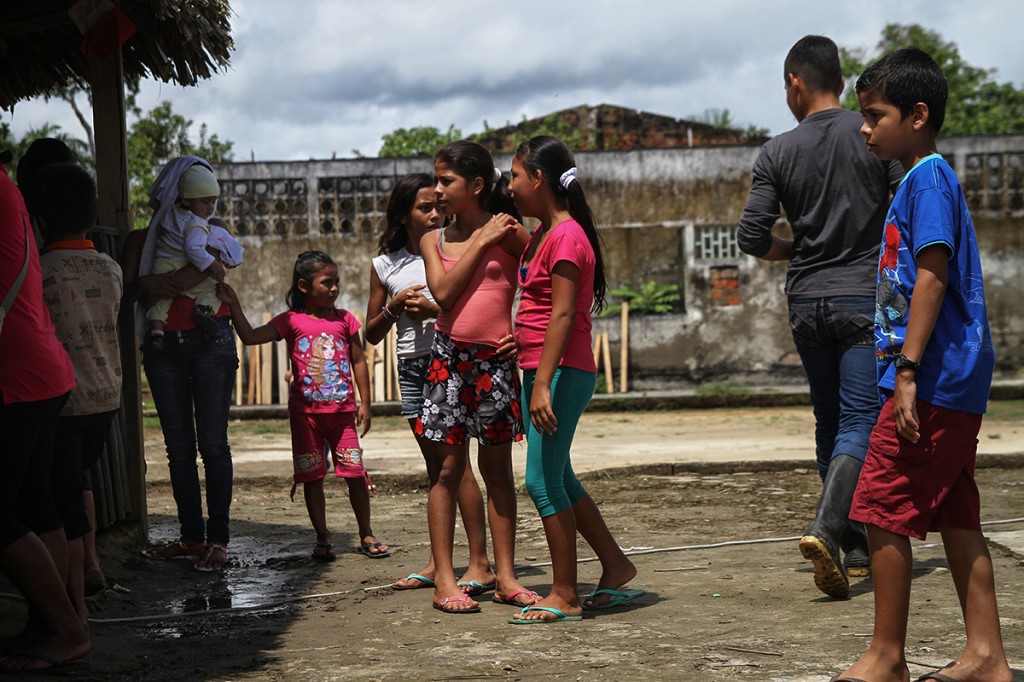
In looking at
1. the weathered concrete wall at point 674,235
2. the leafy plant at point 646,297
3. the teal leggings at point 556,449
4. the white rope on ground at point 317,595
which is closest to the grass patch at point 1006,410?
the weathered concrete wall at point 674,235

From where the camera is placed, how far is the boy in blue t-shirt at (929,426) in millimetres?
3434

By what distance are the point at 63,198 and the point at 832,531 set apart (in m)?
3.13

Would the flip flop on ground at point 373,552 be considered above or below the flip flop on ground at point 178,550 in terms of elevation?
below

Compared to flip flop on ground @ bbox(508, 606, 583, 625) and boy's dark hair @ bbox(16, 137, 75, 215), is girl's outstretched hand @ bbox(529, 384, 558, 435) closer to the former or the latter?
flip flop on ground @ bbox(508, 606, 583, 625)

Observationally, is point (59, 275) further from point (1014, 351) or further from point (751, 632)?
point (1014, 351)

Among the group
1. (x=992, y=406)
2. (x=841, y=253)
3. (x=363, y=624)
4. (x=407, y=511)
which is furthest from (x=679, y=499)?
(x=992, y=406)

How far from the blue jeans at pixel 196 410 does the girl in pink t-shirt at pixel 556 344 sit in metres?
1.83

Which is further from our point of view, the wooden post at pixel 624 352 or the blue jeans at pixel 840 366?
the wooden post at pixel 624 352

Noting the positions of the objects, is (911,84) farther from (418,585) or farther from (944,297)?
(418,585)

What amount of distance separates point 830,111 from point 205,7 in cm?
317

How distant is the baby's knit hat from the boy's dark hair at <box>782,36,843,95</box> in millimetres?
2754

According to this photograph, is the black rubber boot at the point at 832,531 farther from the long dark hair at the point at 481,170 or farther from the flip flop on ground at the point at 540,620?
the long dark hair at the point at 481,170

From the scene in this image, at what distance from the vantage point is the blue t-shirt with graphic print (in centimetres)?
345

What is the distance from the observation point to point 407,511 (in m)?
7.71
